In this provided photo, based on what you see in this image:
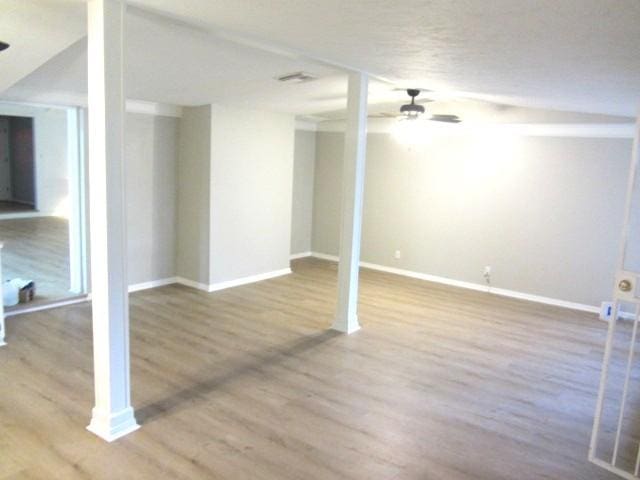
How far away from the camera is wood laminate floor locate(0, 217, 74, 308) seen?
607 cm

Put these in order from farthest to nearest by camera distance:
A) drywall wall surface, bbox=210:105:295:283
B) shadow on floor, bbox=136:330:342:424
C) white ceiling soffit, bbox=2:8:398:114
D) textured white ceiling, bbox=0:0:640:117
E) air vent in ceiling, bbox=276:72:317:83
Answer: drywall wall surface, bbox=210:105:295:283, air vent in ceiling, bbox=276:72:317:83, white ceiling soffit, bbox=2:8:398:114, shadow on floor, bbox=136:330:342:424, textured white ceiling, bbox=0:0:640:117

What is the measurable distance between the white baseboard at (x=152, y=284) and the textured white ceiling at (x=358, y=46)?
2302mm

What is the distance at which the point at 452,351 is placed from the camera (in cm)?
468

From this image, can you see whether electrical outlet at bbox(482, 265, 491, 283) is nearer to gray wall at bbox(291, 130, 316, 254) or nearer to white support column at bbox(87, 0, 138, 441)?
gray wall at bbox(291, 130, 316, 254)

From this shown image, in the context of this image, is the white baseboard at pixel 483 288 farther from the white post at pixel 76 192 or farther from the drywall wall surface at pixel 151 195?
the white post at pixel 76 192

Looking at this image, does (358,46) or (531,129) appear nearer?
(358,46)

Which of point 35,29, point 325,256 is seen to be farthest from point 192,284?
point 35,29

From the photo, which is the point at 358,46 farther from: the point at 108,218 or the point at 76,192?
the point at 76,192

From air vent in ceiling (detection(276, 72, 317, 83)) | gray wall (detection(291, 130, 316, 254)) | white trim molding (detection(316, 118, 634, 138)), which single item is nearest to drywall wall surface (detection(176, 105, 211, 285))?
air vent in ceiling (detection(276, 72, 317, 83))

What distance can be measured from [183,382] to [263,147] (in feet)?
12.5

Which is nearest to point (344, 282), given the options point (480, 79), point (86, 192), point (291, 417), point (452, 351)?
point (452, 351)

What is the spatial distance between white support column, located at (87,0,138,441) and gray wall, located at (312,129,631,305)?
17.4 feet

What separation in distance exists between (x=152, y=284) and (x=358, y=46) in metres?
4.30

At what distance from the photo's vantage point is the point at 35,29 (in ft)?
9.70
